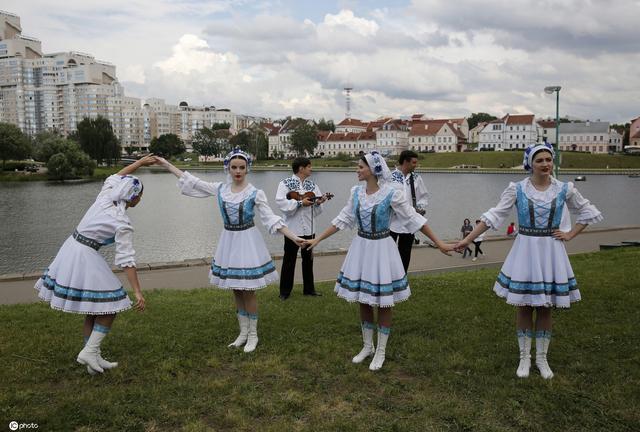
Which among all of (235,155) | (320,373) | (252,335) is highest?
(235,155)

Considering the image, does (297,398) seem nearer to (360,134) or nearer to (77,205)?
(77,205)

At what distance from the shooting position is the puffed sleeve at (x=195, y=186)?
650 centimetres

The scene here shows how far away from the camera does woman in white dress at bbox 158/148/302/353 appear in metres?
6.20

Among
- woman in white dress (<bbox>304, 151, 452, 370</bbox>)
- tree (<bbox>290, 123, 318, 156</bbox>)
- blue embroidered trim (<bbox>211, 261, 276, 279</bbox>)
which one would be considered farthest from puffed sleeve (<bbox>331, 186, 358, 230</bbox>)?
tree (<bbox>290, 123, 318, 156</bbox>)

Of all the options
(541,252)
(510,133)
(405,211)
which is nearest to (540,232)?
(541,252)

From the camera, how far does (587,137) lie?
13625 centimetres

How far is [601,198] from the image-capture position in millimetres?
47906

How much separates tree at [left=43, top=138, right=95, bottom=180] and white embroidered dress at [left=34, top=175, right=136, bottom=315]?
68762 mm

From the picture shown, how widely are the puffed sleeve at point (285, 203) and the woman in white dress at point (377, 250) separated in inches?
112

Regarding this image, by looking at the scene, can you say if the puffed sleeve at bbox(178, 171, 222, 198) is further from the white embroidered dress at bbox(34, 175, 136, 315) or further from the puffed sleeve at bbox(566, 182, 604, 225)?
the puffed sleeve at bbox(566, 182, 604, 225)

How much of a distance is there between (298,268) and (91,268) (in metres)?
7.29

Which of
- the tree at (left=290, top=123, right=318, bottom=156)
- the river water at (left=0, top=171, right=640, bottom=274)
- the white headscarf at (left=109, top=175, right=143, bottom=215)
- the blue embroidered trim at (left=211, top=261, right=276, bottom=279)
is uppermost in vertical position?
the tree at (left=290, top=123, right=318, bottom=156)

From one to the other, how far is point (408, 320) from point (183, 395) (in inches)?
137

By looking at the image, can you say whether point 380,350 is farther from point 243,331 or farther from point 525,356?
point 243,331
